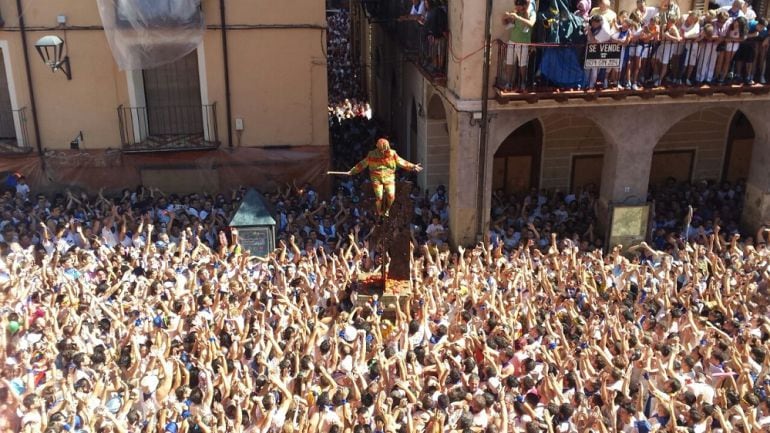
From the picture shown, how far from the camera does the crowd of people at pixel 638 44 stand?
42.9ft

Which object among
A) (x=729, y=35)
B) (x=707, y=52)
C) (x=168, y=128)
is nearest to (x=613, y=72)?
(x=707, y=52)

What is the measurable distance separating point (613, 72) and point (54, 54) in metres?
11.1

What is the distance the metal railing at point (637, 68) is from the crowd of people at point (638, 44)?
0.05 feet

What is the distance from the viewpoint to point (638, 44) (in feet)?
43.2

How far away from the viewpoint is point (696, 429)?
7793 millimetres

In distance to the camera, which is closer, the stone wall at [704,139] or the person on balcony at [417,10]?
the person on balcony at [417,10]

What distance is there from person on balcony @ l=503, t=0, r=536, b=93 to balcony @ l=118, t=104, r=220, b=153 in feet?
22.2

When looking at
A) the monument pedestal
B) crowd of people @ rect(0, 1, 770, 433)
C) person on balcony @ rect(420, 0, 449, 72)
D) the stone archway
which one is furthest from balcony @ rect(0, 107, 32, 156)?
the stone archway

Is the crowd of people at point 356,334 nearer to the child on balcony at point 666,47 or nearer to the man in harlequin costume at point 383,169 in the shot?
the man in harlequin costume at point 383,169

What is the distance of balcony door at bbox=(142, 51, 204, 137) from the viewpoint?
16.8 m

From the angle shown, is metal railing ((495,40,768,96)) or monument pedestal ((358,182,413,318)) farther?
metal railing ((495,40,768,96))

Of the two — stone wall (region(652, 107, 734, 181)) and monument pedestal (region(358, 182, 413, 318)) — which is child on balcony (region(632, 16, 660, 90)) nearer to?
stone wall (region(652, 107, 734, 181))

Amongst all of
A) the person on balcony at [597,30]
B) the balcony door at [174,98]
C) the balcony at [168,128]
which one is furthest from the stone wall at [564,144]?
the balcony door at [174,98]

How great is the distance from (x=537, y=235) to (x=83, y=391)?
830cm
